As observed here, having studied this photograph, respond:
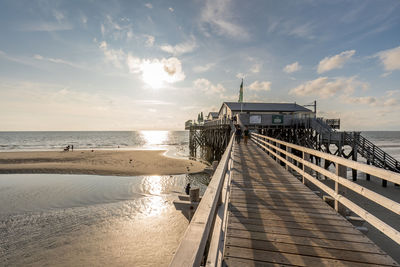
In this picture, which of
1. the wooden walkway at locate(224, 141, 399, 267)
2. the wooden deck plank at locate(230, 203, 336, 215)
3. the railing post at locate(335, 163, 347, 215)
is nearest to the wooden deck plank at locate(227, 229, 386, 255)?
the wooden walkway at locate(224, 141, 399, 267)

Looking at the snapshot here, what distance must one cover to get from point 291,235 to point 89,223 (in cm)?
937

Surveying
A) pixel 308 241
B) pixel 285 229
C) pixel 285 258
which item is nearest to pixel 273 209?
pixel 285 229

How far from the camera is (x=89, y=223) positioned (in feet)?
28.5

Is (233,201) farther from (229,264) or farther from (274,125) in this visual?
(274,125)

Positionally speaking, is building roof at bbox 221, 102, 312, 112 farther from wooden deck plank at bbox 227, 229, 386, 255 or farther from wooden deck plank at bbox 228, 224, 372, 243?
wooden deck plank at bbox 227, 229, 386, 255

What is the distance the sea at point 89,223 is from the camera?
21.7 feet

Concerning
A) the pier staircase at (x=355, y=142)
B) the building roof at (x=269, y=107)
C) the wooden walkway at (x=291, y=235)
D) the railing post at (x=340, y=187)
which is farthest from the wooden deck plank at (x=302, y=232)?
the building roof at (x=269, y=107)

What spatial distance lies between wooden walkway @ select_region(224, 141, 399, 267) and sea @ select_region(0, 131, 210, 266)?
4.67 meters

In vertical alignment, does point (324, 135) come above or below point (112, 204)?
above

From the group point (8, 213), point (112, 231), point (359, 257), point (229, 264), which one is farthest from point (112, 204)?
point (359, 257)

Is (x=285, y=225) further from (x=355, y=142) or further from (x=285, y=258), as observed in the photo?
(x=355, y=142)

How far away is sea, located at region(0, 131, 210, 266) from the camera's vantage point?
21.7 feet

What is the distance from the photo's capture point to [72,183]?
14719 mm

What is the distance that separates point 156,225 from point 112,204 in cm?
380
